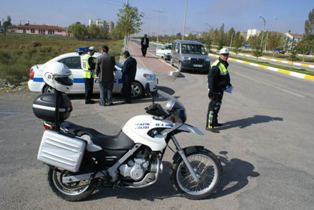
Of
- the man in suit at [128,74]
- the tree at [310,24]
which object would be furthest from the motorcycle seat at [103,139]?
the tree at [310,24]

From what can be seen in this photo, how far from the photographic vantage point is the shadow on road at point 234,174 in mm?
4180

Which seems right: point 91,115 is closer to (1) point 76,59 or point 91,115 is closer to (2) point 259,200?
(1) point 76,59

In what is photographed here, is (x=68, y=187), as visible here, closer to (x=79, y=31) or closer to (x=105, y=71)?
(x=105, y=71)

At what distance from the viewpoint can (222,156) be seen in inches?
212

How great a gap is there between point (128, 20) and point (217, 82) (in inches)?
1049

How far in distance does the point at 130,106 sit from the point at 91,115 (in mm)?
1534

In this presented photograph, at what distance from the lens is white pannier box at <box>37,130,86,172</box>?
3295 millimetres

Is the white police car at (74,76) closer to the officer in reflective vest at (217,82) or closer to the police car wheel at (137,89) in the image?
the police car wheel at (137,89)

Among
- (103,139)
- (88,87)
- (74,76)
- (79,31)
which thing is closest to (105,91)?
(88,87)

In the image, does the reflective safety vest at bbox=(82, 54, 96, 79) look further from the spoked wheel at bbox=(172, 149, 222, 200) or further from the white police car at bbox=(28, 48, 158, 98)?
the spoked wheel at bbox=(172, 149, 222, 200)

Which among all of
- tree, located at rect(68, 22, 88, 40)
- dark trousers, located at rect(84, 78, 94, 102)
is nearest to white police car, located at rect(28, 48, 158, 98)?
dark trousers, located at rect(84, 78, 94, 102)

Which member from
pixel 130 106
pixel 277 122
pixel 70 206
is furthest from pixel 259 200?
pixel 130 106

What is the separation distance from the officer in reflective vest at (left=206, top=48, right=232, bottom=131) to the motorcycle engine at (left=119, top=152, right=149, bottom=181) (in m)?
3.45

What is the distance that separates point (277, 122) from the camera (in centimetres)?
805
